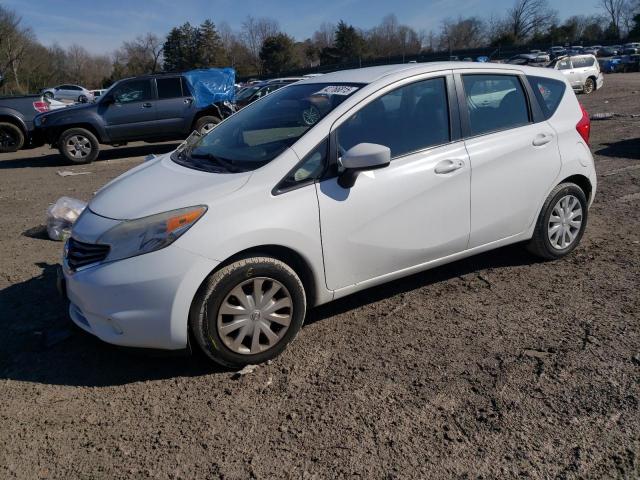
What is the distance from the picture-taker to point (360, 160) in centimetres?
308

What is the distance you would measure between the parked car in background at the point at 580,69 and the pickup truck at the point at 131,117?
53.2ft

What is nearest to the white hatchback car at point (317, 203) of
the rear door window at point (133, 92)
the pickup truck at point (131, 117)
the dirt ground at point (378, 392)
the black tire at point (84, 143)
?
the dirt ground at point (378, 392)

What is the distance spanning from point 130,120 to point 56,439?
1036 centimetres

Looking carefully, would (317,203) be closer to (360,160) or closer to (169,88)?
(360,160)

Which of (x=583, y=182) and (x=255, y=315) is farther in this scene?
(x=583, y=182)

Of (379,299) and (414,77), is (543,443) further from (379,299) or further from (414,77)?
(414,77)

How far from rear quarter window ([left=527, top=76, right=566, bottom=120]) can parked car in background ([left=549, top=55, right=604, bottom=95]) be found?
19.6m

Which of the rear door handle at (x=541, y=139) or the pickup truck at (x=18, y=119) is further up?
the pickup truck at (x=18, y=119)

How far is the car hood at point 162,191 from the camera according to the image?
2.96 meters

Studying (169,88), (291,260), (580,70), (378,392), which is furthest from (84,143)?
(580,70)

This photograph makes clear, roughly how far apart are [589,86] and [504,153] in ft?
71.9

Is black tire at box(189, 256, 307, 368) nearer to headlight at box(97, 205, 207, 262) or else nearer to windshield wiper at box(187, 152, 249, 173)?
headlight at box(97, 205, 207, 262)

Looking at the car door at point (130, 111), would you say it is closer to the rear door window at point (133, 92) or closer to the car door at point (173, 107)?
the rear door window at point (133, 92)

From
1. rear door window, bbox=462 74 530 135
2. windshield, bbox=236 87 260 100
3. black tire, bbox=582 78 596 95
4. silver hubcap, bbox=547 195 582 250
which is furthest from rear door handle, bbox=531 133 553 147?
black tire, bbox=582 78 596 95
